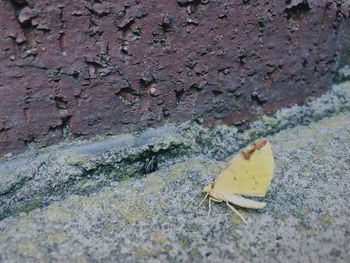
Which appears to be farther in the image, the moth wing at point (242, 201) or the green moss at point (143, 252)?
the moth wing at point (242, 201)

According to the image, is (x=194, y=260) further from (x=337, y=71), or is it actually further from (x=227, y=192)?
(x=337, y=71)

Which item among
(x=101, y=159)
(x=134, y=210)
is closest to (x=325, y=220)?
(x=134, y=210)

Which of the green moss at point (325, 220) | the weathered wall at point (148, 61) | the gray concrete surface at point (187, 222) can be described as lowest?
the green moss at point (325, 220)

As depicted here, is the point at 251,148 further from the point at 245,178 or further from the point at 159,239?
the point at 159,239

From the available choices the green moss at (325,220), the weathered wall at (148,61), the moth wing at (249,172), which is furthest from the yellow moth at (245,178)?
the weathered wall at (148,61)

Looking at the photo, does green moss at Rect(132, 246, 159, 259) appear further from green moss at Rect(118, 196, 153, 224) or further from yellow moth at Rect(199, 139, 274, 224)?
yellow moth at Rect(199, 139, 274, 224)

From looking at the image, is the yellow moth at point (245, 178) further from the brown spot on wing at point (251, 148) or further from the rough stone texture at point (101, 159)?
the rough stone texture at point (101, 159)

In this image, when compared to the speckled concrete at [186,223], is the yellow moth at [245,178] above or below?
above
